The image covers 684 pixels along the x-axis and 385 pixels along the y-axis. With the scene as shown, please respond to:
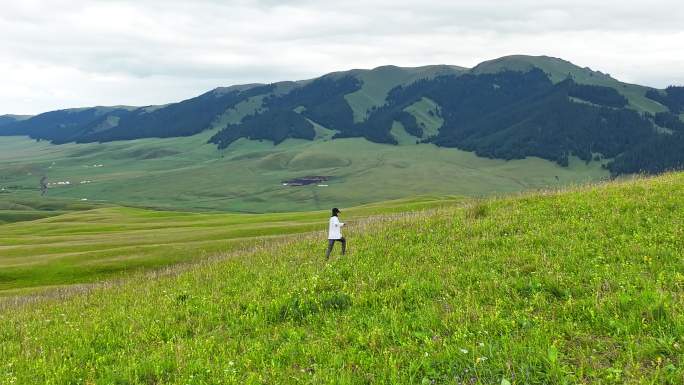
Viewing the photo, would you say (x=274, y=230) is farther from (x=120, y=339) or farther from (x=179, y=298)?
(x=120, y=339)

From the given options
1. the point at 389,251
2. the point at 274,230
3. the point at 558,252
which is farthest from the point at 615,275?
the point at 274,230

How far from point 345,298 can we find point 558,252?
697cm

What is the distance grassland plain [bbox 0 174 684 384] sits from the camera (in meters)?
9.72

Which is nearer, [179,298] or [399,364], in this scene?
[399,364]

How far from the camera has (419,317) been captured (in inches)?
485

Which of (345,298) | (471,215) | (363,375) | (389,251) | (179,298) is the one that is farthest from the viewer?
(471,215)

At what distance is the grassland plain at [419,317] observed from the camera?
31.9 feet

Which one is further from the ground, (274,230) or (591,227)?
(591,227)

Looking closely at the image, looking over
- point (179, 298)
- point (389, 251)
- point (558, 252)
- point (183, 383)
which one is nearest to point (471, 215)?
point (389, 251)

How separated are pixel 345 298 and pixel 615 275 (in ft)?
23.4

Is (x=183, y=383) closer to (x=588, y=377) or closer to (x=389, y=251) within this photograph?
(x=588, y=377)

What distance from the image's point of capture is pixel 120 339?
1359 centimetres

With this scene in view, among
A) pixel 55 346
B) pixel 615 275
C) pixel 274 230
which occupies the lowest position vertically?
pixel 274 230

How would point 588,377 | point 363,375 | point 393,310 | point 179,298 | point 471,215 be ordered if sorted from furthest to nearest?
point 471,215 → point 179,298 → point 393,310 → point 363,375 → point 588,377
